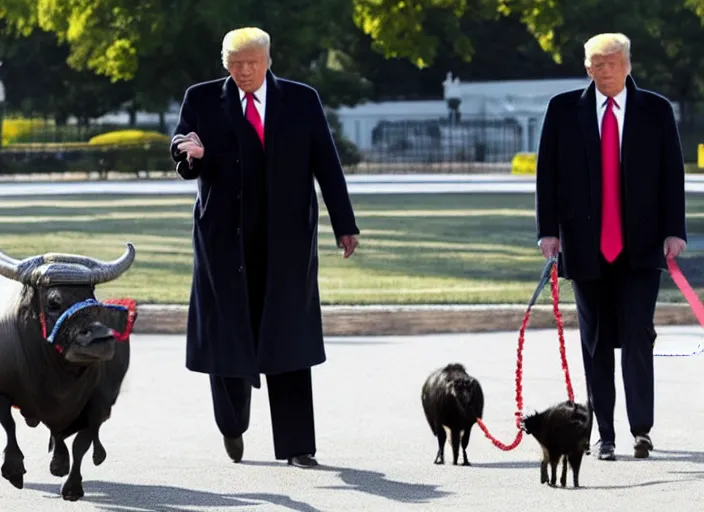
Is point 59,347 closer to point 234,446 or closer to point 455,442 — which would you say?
point 234,446

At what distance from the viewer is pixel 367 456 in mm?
9023

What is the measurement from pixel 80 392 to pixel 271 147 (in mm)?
1415

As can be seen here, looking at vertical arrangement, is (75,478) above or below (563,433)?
below

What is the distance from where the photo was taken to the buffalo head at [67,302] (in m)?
7.33

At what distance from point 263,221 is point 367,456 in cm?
125

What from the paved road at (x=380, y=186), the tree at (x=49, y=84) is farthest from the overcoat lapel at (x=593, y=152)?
the tree at (x=49, y=84)

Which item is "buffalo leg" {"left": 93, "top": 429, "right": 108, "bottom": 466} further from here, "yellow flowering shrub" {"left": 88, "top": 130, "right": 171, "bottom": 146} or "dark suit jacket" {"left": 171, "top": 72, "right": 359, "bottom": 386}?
"yellow flowering shrub" {"left": 88, "top": 130, "right": 171, "bottom": 146}

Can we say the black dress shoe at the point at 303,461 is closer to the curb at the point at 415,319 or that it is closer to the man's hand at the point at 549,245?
the man's hand at the point at 549,245

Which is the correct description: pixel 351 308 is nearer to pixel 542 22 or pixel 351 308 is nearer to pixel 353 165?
→ pixel 542 22

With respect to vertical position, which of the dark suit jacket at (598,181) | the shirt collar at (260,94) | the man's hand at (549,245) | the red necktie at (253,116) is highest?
the shirt collar at (260,94)

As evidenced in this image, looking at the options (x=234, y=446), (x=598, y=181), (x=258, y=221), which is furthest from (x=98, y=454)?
(x=598, y=181)

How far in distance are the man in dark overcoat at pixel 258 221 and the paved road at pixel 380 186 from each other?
3063 centimetres

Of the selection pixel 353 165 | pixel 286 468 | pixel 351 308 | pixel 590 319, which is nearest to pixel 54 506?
pixel 286 468

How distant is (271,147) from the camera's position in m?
8.48
